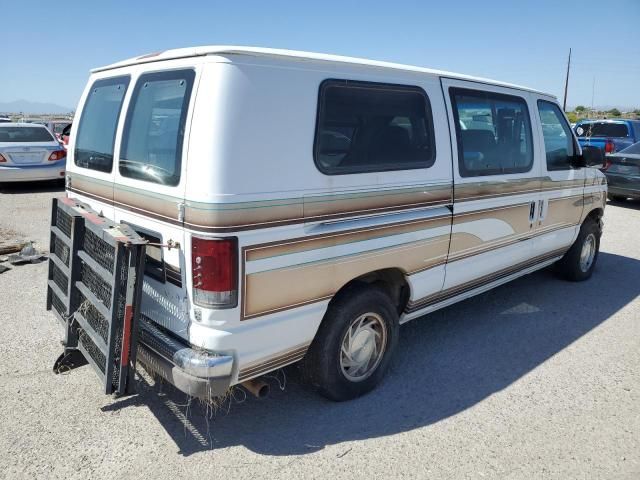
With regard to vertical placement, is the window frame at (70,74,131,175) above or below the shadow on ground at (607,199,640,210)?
above

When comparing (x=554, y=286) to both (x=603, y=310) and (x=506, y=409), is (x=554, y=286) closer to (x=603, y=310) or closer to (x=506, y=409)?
(x=603, y=310)

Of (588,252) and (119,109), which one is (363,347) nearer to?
(119,109)

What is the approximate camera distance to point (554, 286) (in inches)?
242

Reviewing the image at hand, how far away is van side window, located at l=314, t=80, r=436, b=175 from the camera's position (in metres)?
3.05

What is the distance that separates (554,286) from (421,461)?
3916 mm

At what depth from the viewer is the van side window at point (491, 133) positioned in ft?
13.0

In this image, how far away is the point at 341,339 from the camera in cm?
333

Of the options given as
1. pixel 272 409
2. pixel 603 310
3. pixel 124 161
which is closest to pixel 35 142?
pixel 124 161

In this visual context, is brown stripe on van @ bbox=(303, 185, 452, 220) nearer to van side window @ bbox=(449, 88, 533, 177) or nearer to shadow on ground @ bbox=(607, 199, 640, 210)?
van side window @ bbox=(449, 88, 533, 177)

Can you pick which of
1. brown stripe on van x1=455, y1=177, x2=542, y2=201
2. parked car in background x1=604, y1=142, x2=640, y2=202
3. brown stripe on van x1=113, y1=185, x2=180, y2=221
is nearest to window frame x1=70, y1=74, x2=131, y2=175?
brown stripe on van x1=113, y1=185, x2=180, y2=221

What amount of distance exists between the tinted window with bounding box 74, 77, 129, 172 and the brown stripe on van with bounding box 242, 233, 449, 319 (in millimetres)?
1401

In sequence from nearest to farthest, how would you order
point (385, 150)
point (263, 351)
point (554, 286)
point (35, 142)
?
point (263, 351)
point (385, 150)
point (554, 286)
point (35, 142)

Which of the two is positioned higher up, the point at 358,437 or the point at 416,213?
the point at 416,213

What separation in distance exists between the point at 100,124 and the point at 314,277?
191 cm
